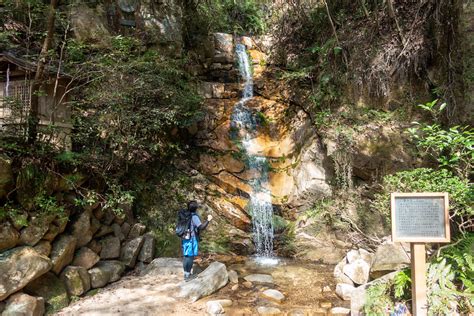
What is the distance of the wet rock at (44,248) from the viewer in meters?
5.67

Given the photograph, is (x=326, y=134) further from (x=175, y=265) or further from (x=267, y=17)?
(x=267, y=17)

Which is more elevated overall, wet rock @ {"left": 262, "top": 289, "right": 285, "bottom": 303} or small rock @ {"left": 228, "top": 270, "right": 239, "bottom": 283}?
small rock @ {"left": 228, "top": 270, "right": 239, "bottom": 283}

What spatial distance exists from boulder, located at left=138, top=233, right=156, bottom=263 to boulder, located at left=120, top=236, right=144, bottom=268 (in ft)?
0.46

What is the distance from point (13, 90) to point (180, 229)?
518 centimetres

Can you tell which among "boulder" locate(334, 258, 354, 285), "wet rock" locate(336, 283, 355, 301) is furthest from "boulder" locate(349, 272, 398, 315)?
"boulder" locate(334, 258, 354, 285)

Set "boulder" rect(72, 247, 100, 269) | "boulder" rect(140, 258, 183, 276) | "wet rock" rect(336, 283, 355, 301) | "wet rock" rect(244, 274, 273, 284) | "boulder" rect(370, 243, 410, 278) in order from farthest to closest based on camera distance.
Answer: "boulder" rect(140, 258, 183, 276), "wet rock" rect(244, 274, 273, 284), "boulder" rect(72, 247, 100, 269), "wet rock" rect(336, 283, 355, 301), "boulder" rect(370, 243, 410, 278)

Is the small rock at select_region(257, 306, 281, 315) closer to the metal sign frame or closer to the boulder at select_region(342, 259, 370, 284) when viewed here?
the boulder at select_region(342, 259, 370, 284)

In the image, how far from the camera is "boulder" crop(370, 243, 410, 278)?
5.62 meters

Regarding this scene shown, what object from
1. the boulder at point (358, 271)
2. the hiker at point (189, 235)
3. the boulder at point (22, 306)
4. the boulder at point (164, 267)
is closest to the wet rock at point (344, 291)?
the boulder at point (358, 271)

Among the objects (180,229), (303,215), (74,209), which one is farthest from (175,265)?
(303,215)

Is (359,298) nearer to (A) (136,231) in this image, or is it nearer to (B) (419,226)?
(B) (419,226)

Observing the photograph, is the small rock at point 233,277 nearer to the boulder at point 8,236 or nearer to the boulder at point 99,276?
the boulder at point 99,276

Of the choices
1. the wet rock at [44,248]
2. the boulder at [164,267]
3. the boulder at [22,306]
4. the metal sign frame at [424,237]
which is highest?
the metal sign frame at [424,237]

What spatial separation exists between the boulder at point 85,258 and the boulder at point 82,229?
0.17 meters
